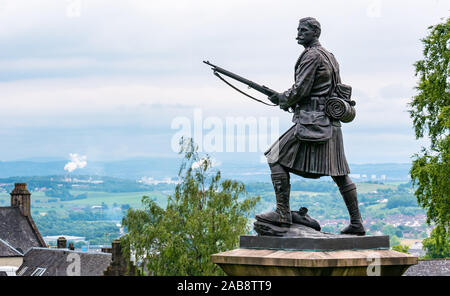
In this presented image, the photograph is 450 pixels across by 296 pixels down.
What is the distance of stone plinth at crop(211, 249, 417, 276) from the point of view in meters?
10.7

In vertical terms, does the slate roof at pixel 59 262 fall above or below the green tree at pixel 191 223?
below

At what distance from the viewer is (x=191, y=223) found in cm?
3694

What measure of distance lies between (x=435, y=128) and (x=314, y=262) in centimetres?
2486

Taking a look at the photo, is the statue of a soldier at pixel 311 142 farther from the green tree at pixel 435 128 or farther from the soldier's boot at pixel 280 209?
the green tree at pixel 435 128

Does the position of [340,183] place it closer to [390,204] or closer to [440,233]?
[440,233]

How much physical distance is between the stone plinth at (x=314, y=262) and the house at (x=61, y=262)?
165 feet

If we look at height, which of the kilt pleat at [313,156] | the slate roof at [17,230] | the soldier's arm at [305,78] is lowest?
the slate roof at [17,230]

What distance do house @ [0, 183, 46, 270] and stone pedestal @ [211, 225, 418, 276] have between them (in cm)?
6421

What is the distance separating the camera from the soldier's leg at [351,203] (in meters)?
11.9

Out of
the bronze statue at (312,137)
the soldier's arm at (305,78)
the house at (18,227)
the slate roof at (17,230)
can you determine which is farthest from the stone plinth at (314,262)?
the slate roof at (17,230)

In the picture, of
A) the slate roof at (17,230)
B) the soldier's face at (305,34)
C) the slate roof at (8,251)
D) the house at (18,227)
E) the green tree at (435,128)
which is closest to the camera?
the soldier's face at (305,34)

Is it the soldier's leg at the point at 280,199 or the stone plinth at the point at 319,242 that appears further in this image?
the soldier's leg at the point at 280,199

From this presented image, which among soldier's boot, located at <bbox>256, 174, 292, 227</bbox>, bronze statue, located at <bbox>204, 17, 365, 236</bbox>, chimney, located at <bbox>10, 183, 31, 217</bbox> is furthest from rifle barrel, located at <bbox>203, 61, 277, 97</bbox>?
chimney, located at <bbox>10, 183, 31, 217</bbox>
